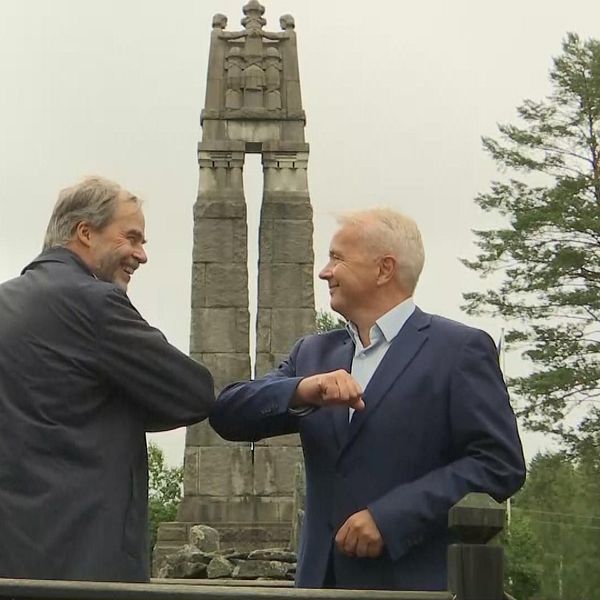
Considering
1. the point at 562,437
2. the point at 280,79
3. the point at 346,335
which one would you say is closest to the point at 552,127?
the point at 562,437

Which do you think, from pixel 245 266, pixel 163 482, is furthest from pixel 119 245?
pixel 163 482

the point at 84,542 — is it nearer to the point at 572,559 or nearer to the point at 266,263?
the point at 266,263

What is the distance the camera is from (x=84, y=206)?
304 cm

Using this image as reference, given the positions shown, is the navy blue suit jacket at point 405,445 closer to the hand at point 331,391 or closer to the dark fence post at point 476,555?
the hand at point 331,391

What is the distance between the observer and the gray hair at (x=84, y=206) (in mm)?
3035

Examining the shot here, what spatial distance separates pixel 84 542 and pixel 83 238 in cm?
79

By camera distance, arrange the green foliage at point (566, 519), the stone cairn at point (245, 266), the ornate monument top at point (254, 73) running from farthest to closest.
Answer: the green foliage at point (566, 519) < the ornate monument top at point (254, 73) < the stone cairn at point (245, 266)

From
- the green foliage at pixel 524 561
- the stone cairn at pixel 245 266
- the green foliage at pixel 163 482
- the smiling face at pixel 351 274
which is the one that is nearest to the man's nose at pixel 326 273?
the smiling face at pixel 351 274

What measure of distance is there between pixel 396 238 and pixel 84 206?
0.81 m

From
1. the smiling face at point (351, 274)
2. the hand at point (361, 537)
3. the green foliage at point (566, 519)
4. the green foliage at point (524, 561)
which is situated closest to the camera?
the hand at point (361, 537)

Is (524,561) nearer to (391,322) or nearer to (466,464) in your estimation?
(391,322)

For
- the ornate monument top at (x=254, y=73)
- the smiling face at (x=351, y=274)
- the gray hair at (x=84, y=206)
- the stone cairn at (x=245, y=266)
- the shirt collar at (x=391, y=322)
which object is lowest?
the shirt collar at (x=391, y=322)

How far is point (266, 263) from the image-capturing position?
13117 mm

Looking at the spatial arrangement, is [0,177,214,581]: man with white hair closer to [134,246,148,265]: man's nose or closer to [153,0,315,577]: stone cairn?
[134,246,148,265]: man's nose
